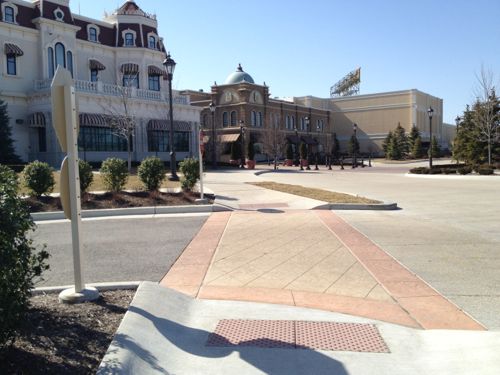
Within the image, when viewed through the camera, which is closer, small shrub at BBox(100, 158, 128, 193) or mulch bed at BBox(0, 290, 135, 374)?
mulch bed at BBox(0, 290, 135, 374)

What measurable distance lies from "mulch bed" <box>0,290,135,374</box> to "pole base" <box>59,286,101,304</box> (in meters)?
0.06

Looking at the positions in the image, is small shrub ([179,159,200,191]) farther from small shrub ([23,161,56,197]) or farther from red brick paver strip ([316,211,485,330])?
red brick paver strip ([316,211,485,330])

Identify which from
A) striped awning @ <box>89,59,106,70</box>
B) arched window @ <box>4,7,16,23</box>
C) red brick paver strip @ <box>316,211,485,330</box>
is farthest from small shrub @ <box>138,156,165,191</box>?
striped awning @ <box>89,59,106,70</box>

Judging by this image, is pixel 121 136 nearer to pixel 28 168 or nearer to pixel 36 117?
pixel 36 117

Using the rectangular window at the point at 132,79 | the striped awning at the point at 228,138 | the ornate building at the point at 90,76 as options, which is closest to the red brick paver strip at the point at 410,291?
the ornate building at the point at 90,76

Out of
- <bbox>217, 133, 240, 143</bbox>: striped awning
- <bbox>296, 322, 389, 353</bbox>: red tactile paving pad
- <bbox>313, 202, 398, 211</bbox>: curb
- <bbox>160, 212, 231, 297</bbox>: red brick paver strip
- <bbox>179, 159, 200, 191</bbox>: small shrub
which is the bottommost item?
<bbox>296, 322, 389, 353</bbox>: red tactile paving pad

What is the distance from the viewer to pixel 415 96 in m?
83.4

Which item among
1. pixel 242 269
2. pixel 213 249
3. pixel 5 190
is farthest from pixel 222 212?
pixel 5 190

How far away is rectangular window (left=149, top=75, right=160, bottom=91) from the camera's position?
141 feet

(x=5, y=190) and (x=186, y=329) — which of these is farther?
(x=186, y=329)

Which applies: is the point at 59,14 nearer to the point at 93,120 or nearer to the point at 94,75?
the point at 94,75

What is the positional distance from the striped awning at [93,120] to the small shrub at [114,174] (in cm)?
2080

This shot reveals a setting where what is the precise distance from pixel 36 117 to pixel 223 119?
34.5 metres

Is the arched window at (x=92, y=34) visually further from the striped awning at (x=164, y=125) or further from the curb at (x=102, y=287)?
the curb at (x=102, y=287)
